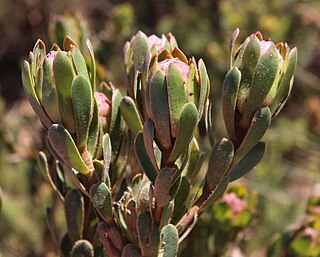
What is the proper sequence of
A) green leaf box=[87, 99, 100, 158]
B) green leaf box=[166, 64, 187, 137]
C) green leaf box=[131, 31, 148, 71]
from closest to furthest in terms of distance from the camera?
green leaf box=[166, 64, 187, 137] < green leaf box=[87, 99, 100, 158] < green leaf box=[131, 31, 148, 71]

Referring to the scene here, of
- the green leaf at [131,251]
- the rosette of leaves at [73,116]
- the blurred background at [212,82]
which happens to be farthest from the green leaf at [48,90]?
the blurred background at [212,82]

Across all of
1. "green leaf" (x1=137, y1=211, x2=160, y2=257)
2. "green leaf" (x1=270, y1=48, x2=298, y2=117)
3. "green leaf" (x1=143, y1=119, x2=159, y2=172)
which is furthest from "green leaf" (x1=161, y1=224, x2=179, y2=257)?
"green leaf" (x1=270, y1=48, x2=298, y2=117)

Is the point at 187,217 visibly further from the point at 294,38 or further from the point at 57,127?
the point at 294,38

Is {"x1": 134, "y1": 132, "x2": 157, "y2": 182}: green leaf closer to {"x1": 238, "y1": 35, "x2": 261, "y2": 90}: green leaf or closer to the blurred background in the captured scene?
{"x1": 238, "y1": 35, "x2": 261, "y2": 90}: green leaf

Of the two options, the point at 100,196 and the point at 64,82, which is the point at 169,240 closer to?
the point at 100,196

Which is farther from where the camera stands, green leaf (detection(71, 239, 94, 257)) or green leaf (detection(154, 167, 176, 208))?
green leaf (detection(71, 239, 94, 257))

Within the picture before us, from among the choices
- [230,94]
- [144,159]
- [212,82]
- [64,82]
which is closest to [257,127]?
[230,94]

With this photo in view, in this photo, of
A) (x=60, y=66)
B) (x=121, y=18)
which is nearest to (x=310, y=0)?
(x=121, y=18)
